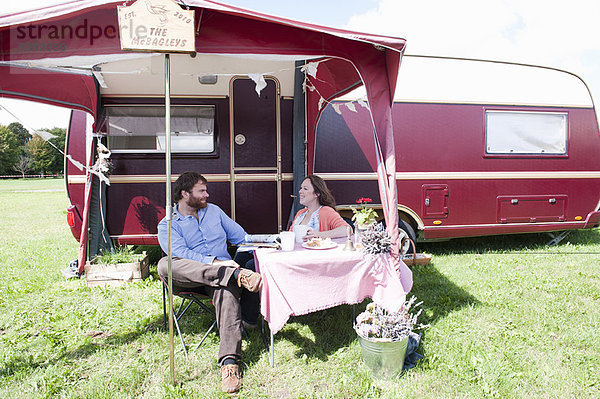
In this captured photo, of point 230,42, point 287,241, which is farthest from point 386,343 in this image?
point 230,42

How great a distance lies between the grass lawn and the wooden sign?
6.76ft

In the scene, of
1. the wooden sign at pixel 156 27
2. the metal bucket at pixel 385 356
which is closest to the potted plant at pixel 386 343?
the metal bucket at pixel 385 356

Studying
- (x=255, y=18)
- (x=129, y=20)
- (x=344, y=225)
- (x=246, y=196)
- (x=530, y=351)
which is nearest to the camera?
(x=129, y=20)

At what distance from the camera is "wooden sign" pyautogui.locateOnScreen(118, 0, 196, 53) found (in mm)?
2064

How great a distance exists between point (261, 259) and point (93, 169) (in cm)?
288

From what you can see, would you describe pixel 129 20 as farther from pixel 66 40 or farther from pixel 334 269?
pixel 334 269

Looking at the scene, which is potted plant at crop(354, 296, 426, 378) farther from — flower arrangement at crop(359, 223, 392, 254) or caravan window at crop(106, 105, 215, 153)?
caravan window at crop(106, 105, 215, 153)

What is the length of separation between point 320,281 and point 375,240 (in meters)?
0.46

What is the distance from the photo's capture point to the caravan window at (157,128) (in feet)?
14.7

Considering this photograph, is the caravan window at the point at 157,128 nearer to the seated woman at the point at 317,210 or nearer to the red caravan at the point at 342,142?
the red caravan at the point at 342,142

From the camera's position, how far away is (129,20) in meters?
2.07

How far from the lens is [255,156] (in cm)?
469

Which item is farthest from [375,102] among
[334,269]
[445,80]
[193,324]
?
[445,80]

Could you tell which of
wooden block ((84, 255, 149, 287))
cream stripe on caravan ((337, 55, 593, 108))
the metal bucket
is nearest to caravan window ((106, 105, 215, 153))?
wooden block ((84, 255, 149, 287))
